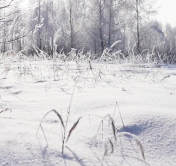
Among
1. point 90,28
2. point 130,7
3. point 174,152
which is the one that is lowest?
point 174,152

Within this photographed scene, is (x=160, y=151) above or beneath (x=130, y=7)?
beneath

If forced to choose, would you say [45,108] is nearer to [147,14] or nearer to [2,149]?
[2,149]

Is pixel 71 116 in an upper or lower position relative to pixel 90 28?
lower

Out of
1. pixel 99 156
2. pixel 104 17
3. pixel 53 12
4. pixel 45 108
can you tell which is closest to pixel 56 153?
pixel 99 156

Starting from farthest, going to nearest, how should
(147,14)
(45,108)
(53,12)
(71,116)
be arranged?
(53,12)
(147,14)
(45,108)
(71,116)

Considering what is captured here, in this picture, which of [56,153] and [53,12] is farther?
[53,12]

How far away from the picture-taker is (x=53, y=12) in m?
19.7

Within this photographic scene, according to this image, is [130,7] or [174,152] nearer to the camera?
[174,152]

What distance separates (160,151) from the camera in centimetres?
64

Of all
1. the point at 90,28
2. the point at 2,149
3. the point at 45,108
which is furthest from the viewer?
the point at 90,28

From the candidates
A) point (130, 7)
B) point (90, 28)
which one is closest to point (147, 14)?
point (130, 7)

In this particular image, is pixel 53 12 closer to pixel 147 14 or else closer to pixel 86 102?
pixel 147 14

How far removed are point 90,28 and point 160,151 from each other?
14.3m

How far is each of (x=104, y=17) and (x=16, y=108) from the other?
13.2 metres
